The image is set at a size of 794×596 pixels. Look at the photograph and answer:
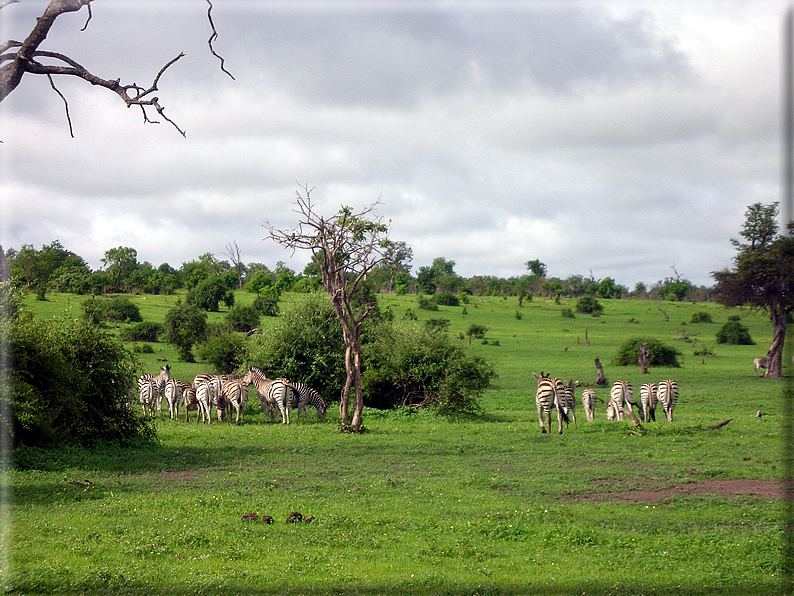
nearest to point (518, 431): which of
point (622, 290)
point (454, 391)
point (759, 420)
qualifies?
point (454, 391)

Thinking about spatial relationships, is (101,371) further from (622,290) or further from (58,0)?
(622,290)

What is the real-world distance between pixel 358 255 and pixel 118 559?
1296cm

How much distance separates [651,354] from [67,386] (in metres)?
39.1

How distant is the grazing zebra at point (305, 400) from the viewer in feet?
75.8

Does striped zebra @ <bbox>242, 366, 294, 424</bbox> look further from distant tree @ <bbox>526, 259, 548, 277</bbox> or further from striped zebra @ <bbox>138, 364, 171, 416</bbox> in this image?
distant tree @ <bbox>526, 259, 548, 277</bbox>

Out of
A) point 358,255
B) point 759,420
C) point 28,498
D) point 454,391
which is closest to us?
point 28,498

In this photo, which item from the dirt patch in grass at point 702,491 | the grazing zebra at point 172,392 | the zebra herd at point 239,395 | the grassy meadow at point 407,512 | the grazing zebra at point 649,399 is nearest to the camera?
the grassy meadow at point 407,512

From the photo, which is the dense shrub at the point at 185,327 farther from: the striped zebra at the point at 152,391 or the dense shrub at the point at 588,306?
the dense shrub at the point at 588,306

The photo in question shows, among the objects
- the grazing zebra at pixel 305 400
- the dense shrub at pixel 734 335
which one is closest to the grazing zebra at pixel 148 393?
the grazing zebra at pixel 305 400

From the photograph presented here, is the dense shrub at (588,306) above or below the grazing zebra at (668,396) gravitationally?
above

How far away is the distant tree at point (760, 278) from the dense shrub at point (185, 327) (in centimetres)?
3465

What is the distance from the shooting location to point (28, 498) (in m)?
10.0

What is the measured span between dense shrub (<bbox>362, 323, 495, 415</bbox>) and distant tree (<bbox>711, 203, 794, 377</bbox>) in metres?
22.1

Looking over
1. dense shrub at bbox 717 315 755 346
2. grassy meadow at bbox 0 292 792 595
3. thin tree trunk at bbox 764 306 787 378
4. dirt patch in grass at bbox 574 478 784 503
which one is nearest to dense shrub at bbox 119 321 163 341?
grassy meadow at bbox 0 292 792 595
